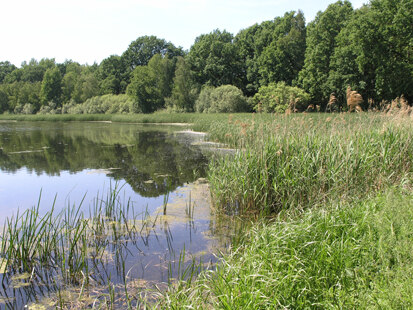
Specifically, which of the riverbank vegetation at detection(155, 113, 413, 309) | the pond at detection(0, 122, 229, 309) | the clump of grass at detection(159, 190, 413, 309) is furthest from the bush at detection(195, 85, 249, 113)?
the clump of grass at detection(159, 190, 413, 309)

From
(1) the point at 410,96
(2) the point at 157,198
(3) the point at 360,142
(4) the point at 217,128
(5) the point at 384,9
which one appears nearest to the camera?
(3) the point at 360,142

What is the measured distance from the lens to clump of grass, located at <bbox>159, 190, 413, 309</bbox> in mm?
2363

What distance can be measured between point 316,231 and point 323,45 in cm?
3263

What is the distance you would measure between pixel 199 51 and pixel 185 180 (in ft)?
143

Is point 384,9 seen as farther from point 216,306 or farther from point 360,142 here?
point 216,306

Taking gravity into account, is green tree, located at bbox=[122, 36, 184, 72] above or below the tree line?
above

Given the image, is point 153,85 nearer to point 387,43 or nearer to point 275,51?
point 275,51

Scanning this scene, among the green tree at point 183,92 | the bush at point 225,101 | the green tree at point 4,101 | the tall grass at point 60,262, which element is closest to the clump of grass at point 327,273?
the tall grass at point 60,262

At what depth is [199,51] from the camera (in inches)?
1948

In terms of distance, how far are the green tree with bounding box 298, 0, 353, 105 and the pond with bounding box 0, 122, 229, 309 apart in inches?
967

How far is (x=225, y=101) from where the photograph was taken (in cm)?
3588

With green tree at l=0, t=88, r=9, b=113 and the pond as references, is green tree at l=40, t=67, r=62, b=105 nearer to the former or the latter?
green tree at l=0, t=88, r=9, b=113

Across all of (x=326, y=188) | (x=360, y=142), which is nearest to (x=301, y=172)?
(x=326, y=188)

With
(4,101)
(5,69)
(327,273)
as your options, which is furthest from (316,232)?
(5,69)
